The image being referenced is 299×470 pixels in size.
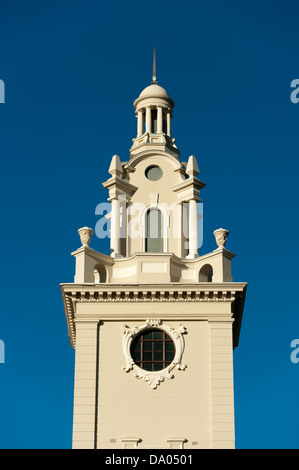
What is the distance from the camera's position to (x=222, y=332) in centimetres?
4947

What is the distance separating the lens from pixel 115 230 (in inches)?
2078

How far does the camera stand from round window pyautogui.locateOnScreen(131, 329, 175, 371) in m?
49.0

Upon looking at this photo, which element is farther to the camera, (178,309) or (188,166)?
(188,166)

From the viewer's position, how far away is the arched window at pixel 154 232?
53250 millimetres

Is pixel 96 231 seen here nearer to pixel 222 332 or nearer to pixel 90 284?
pixel 90 284

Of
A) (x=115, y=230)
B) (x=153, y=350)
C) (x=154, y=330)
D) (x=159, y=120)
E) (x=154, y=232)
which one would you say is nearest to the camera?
(x=153, y=350)

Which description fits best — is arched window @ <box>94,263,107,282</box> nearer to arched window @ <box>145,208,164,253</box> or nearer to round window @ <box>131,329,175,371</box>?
arched window @ <box>145,208,164,253</box>

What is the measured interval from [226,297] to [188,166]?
7.37 m

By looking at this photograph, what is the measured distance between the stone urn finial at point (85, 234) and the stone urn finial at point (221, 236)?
537cm

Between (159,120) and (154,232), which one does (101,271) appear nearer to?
(154,232)

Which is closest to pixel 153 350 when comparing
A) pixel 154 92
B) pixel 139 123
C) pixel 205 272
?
pixel 205 272

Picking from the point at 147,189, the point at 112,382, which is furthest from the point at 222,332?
the point at 147,189

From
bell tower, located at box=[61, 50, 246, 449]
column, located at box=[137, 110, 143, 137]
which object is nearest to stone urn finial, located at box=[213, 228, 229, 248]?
bell tower, located at box=[61, 50, 246, 449]

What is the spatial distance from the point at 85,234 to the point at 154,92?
362 inches
